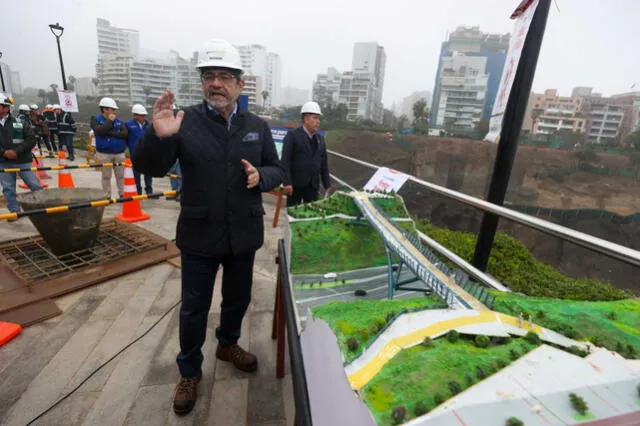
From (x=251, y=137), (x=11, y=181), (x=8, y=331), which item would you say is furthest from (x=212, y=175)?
(x=11, y=181)

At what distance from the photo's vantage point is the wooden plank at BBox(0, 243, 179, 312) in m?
3.11

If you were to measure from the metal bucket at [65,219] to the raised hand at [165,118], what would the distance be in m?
2.85

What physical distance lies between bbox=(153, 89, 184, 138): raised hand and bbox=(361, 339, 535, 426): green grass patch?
64.6 inches

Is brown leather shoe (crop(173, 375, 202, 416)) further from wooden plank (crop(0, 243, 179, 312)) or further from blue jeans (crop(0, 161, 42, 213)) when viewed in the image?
blue jeans (crop(0, 161, 42, 213))

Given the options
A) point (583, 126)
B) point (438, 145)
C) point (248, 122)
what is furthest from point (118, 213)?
point (583, 126)

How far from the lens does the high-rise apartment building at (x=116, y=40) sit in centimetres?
10838

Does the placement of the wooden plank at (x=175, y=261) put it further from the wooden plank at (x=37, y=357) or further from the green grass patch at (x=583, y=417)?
the green grass patch at (x=583, y=417)

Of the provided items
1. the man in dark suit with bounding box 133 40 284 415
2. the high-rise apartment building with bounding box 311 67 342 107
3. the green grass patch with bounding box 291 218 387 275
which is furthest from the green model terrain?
the high-rise apartment building with bounding box 311 67 342 107

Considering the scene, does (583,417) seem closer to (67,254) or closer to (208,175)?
(208,175)

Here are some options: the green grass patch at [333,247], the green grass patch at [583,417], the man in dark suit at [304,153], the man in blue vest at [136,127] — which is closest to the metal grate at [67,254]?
the man in dark suit at [304,153]

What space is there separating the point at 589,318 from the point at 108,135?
25.3 ft

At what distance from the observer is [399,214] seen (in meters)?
2.65

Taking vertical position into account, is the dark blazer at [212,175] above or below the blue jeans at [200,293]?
above

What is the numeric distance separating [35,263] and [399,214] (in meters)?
4.18
